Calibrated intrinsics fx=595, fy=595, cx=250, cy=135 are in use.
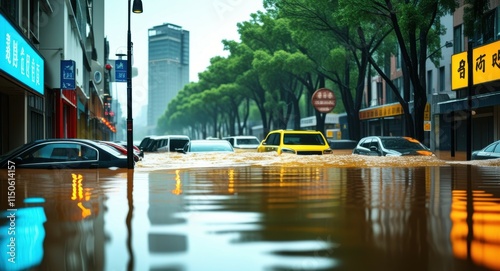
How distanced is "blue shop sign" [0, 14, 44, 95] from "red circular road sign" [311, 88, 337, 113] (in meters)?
22.0

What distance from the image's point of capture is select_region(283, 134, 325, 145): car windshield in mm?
23062

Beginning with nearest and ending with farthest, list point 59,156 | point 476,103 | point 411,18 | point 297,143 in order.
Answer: point 59,156
point 297,143
point 411,18
point 476,103

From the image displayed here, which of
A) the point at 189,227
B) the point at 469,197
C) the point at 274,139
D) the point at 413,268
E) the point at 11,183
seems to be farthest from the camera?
the point at 274,139

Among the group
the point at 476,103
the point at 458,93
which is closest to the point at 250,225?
the point at 476,103

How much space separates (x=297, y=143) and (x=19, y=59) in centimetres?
1048

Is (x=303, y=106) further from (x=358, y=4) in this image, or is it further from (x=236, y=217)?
(x=236, y=217)

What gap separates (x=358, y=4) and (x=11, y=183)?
18.3 metres

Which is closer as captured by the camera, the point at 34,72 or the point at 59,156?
the point at 59,156

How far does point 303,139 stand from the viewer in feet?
76.8

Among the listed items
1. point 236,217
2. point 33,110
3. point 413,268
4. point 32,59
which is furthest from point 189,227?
point 33,110

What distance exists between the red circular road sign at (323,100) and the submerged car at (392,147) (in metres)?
18.1

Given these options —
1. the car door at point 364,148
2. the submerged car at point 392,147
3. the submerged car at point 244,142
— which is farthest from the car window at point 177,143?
the submerged car at point 392,147

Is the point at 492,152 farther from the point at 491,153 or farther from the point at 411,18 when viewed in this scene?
the point at 411,18

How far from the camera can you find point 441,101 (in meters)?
43.3
